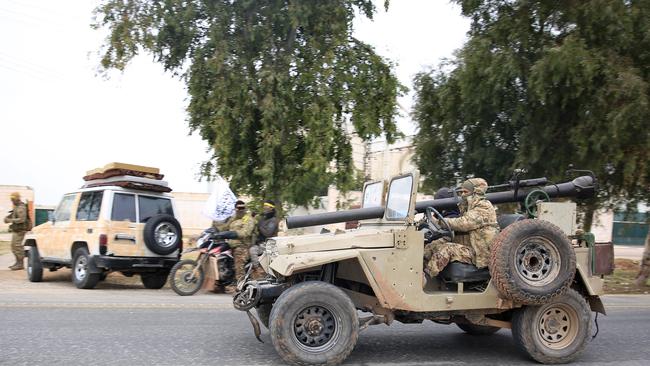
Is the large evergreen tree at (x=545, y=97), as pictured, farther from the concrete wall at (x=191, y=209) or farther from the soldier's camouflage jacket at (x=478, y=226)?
the concrete wall at (x=191, y=209)

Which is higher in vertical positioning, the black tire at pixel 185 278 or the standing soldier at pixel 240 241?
the standing soldier at pixel 240 241

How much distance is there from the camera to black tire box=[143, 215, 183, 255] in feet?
40.1

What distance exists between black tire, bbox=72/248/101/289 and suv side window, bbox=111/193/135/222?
93 centimetres

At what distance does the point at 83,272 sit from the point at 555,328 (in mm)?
9277

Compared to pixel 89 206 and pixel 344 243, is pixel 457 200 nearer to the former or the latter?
pixel 344 243

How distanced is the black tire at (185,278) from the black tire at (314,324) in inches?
255

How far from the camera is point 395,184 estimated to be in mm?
6898

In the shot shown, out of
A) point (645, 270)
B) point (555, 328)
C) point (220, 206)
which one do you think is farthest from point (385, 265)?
point (645, 270)

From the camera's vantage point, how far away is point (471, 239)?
6551mm

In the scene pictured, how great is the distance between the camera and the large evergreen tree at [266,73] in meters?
14.3

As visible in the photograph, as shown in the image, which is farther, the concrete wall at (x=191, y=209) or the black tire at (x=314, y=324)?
the concrete wall at (x=191, y=209)

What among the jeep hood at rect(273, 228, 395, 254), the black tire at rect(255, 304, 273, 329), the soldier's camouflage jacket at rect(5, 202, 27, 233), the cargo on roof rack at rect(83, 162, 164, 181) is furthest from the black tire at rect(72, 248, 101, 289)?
the jeep hood at rect(273, 228, 395, 254)

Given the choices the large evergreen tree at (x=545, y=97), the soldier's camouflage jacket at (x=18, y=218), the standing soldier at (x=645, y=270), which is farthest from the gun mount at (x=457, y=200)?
the soldier's camouflage jacket at (x=18, y=218)

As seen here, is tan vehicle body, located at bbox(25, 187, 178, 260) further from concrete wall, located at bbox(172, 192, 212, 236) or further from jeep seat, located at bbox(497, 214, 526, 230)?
concrete wall, located at bbox(172, 192, 212, 236)
